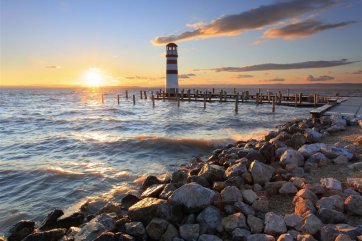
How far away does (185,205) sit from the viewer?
4777mm

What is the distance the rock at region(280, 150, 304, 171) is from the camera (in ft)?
21.7

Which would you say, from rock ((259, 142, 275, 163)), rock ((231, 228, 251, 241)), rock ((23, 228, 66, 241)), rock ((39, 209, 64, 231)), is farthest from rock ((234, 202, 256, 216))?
rock ((39, 209, 64, 231))

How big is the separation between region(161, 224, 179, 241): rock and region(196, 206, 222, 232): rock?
1.35 feet

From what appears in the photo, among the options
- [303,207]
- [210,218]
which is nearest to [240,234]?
[210,218]

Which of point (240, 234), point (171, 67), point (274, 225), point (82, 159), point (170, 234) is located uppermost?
point (171, 67)

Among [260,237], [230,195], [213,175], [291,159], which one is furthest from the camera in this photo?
[291,159]

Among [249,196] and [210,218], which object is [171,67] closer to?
[249,196]

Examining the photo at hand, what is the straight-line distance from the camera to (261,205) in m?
4.78

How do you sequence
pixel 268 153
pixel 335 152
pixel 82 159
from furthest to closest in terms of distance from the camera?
pixel 82 159, pixel 268 153, pixel 335 152

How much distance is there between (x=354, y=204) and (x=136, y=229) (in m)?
3.34

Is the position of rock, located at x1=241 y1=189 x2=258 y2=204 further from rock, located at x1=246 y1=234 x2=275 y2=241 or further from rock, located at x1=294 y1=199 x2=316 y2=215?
rock, located at x1=246 y1=234 x2=275 y2=241

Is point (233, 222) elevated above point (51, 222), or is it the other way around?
point (233, 222)

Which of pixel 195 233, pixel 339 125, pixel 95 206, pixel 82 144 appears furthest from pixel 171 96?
pixel 195 233

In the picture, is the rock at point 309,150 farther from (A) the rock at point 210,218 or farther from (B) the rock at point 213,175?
(A) the rock at point 210,218
